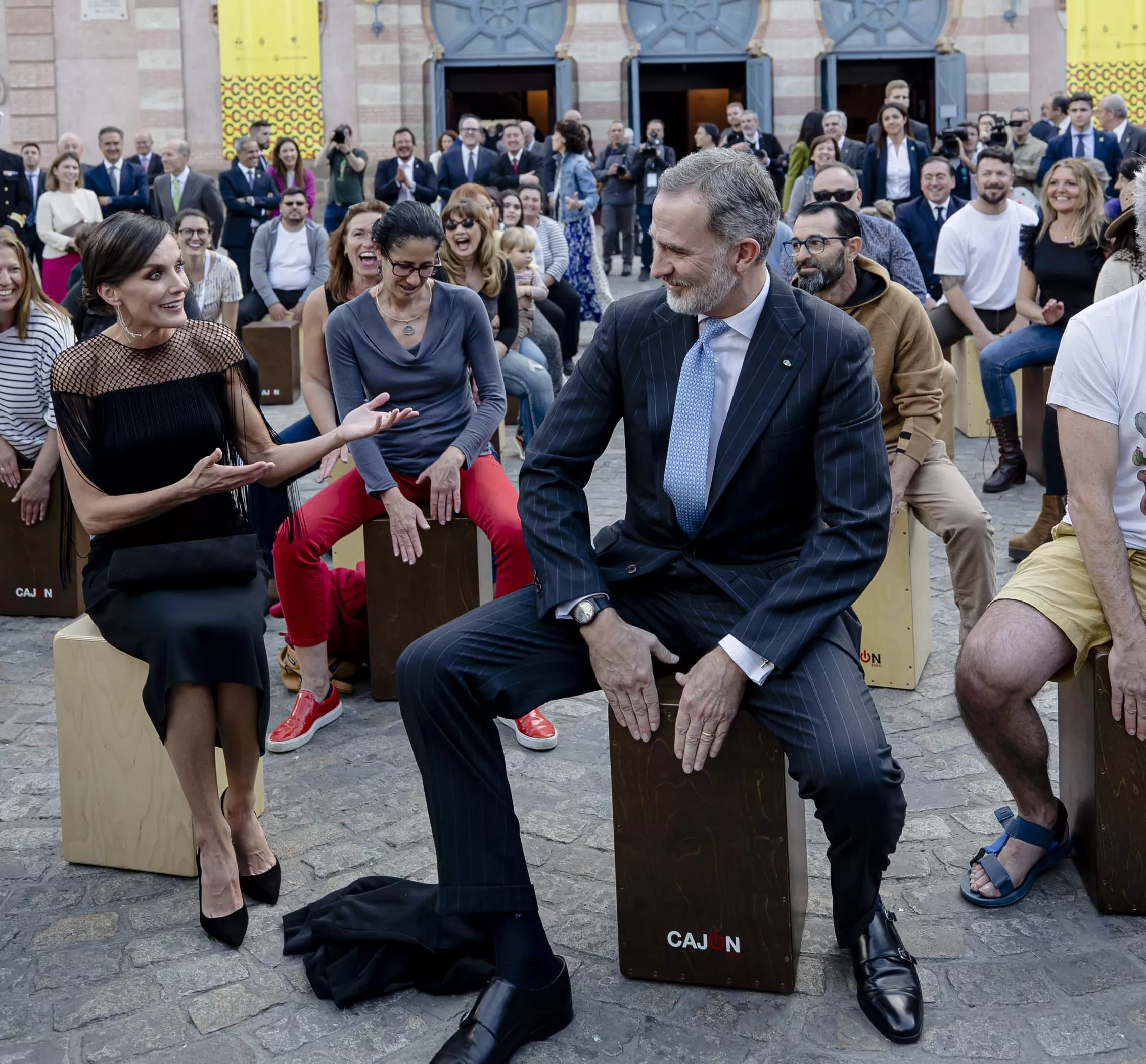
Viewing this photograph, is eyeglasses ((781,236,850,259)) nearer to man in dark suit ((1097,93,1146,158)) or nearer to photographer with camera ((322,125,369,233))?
man in dark suit ((1097,93,1146,158))

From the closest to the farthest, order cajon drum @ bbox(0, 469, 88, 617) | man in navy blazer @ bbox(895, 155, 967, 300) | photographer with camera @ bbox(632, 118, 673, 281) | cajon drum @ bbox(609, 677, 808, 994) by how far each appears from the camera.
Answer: cajon drum @ bbox(609, 677, 808, 994)
cajon drum @ bbox(0, 469, 88, 617)
man in navy blazer @ bbox(895, 155, 967, 300)
photographer with camera @ bbox(632, 118, 673, 281)

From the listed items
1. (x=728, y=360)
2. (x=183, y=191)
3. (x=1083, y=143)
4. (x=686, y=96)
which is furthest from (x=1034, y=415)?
(x=686, y=96)

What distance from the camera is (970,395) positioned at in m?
8.68

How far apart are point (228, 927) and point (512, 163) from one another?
1271cm

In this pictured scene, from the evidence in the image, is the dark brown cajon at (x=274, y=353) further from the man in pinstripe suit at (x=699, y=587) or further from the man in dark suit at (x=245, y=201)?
the man in pinstripe suit at (x=699, y=587)

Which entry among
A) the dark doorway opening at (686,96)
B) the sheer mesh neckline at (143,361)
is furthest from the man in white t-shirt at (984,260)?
the dark doorway opening at (686,96)

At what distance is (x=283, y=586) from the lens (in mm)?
4676

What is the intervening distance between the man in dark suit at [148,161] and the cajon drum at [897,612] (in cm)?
1144

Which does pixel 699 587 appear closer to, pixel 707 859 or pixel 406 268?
pixel 707 859

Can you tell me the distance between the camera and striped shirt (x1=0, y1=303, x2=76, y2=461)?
18.5 ft

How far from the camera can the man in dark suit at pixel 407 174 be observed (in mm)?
14773

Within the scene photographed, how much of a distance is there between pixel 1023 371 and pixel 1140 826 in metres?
4.79

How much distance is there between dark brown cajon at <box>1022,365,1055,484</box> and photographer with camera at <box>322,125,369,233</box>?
8614 millimetres

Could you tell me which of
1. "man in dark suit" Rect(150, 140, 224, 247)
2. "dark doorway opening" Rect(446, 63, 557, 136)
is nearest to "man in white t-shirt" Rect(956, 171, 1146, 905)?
"man in dark suit" Rect(150, 140, 224, 247)
